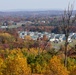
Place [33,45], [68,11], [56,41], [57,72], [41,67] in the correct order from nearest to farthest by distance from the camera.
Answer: [68,11] → [57,72] → [41,67] → [33,45] → [56,41]

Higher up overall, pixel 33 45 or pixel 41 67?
pixel 41 67

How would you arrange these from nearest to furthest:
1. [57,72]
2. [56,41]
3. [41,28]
A: [57,72]
[56,41]
[41,28]

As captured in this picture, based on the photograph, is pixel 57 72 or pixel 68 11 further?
pixel 57 72

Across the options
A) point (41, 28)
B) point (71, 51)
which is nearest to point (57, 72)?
point (71, 51)

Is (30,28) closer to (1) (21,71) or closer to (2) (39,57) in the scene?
(2) (39,57)

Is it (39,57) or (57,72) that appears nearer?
(57,72)

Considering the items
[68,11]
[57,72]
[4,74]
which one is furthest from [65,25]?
[4,74]

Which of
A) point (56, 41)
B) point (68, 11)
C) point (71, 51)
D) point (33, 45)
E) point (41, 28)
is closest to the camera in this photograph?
point (68, 11)

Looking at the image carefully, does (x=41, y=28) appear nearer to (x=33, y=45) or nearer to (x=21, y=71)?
(x=33, y=45)

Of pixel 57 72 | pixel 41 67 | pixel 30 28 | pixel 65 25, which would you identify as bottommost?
pixel 30 28
